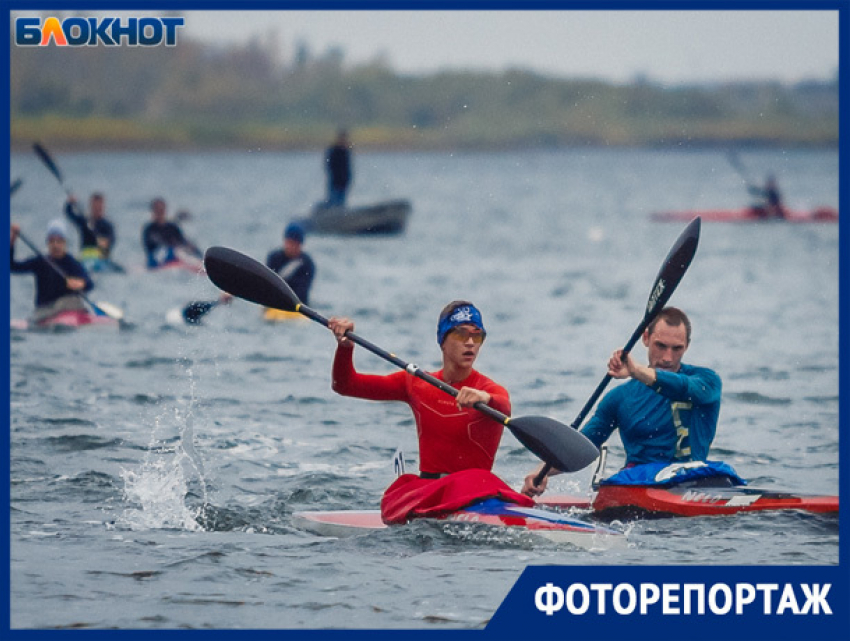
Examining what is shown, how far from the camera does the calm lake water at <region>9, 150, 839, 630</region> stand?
838 cm

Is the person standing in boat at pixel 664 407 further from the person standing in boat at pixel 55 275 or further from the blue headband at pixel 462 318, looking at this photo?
the person standing in boat at pixel 55 275

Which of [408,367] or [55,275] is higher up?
[55,275]

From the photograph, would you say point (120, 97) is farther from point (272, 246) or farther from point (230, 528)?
point (230, 528)

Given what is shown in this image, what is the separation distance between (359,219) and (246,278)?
79.6ft

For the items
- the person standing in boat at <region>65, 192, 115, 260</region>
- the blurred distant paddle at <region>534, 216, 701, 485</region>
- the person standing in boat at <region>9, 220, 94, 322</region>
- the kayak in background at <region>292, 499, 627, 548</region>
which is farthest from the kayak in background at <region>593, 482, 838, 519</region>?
the person standing in boat at <region>65, 192, 115, 260</region>

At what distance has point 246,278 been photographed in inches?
391

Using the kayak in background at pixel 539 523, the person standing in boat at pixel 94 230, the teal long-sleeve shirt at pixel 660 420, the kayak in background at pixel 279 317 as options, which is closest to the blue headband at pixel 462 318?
the kayak in background at pixel 539 523

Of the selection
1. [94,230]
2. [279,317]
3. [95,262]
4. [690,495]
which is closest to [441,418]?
[690,495]

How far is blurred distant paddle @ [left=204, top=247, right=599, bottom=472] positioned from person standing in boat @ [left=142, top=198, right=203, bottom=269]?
12472 mm

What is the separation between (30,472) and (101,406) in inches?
116

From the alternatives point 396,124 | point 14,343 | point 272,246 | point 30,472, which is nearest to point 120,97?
point 396,124

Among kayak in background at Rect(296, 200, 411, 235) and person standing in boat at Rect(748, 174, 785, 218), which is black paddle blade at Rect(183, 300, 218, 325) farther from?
person standing in boat at Rect(748, 174, 785, 218)

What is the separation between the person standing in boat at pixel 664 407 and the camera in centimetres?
920

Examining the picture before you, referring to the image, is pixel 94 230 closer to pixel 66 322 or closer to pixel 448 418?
pixel 66 322
